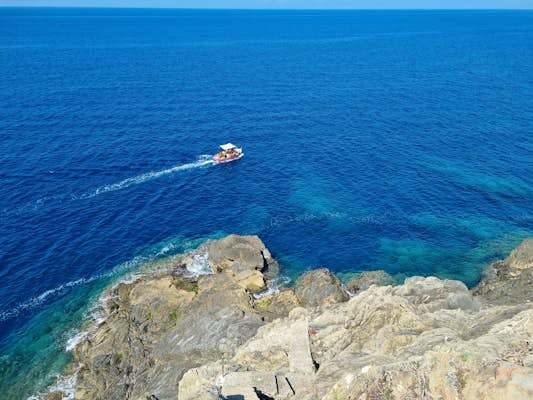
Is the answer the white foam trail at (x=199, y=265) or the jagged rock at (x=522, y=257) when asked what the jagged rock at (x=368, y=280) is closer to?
the jagged rock at (x=522, y=257)

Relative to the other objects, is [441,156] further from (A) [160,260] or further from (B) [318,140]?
(A) [160,260]

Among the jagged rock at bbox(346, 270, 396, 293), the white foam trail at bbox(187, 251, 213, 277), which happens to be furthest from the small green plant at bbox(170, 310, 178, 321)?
the jagged rock at bbox(346, 270, 396, 293)

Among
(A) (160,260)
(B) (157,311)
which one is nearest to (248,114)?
(A) (160,260)

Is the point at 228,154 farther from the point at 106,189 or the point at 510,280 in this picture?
the point at 510,280

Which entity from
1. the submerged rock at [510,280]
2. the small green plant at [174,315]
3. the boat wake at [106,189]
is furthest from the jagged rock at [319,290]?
the boat wake at [106,189]

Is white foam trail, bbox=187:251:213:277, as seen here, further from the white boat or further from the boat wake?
the white boat
